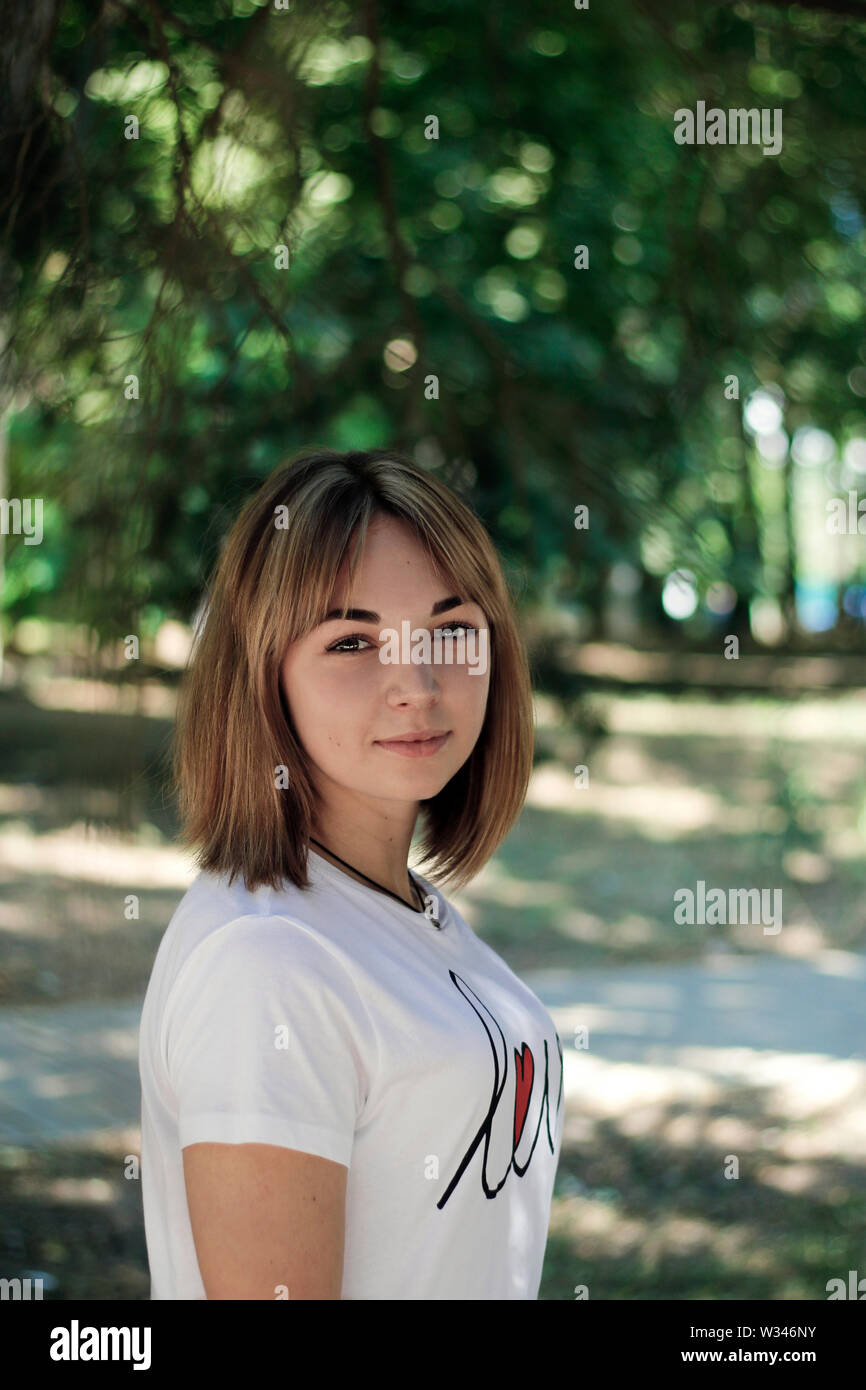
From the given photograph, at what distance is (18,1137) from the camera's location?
4.76 meters

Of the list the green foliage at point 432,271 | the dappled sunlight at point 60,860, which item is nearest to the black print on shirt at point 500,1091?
the green foliage at point 432,271

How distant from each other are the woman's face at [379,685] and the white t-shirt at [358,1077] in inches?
4.9

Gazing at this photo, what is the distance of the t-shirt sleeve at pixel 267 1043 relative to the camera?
1216 mm

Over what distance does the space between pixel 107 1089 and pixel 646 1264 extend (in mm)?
2091

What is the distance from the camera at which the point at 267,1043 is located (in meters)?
1.22

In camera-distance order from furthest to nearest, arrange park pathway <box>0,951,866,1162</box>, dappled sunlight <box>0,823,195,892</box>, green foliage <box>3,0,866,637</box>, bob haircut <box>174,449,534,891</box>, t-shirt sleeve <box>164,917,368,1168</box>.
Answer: dappled sunlight <box>0,823,195,892</box>, park pathway <box>0,951,866,1162</box>, green foliage <box>3,0,866,637</box>, bob haircut <box>174,449,534,891</box>, t-shirt sleeve <box>164,917,368,1168</box>

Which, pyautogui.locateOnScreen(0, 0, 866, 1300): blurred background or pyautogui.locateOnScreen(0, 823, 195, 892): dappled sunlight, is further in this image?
pyautogui.locateOnScreen(0, 823, 195, 892): dappled sunlight

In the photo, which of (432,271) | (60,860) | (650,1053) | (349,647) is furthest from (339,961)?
(60,860)

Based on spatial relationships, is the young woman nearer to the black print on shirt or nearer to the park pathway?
the black print on shirt

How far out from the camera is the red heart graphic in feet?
4.77

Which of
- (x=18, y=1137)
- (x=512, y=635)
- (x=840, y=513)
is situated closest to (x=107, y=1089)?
(x=18, y=1137)

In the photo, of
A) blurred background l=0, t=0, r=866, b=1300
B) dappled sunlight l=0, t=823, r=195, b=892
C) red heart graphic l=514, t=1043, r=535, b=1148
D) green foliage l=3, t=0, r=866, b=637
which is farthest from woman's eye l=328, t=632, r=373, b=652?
dappled sunlight l=0, t=823, r=195, b=892

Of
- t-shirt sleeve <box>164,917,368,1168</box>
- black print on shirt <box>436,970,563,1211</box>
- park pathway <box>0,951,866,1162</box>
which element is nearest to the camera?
t-shirt sleeve <box>164,917,368,1168</box>
